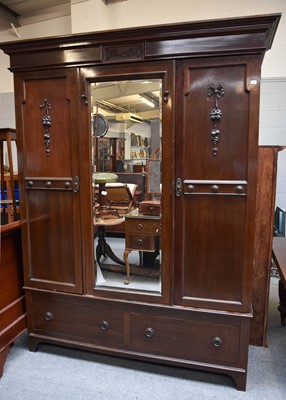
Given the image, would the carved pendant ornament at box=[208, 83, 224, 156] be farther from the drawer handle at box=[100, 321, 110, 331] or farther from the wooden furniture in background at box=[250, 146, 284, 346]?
the drawer handle at box=[100, 321, 110, 331]

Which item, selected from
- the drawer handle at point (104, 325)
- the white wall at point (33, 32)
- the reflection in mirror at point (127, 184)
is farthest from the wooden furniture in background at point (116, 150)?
the white wall at point (33, 32)

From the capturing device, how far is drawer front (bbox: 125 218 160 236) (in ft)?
6.30

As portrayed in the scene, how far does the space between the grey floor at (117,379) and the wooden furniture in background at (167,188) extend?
122mm

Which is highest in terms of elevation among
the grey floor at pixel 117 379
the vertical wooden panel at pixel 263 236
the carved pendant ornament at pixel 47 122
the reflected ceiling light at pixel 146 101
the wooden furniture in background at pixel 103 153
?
the reflected ceiling light at pixel 146 101

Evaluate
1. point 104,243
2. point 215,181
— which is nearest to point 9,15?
point 104,243

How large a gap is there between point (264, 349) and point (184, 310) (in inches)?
35.7

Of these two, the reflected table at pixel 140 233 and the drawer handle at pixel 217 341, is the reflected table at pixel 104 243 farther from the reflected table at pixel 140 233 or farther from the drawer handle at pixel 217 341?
the drawer handle at pixel 217 341

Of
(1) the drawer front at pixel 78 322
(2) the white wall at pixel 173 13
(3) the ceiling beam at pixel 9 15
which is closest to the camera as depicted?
(1) the drawer front at pixel 78 322

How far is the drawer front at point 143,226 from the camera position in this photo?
1920mm

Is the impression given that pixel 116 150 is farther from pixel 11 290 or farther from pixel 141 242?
pixel 11 290

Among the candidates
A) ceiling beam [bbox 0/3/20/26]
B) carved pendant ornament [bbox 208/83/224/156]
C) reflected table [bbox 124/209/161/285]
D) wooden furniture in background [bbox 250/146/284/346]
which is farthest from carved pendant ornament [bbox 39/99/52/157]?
ceiling beam [bbox 0/3/20/26]

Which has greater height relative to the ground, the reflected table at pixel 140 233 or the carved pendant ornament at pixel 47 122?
the carved pendant ornament at pixel 47 122

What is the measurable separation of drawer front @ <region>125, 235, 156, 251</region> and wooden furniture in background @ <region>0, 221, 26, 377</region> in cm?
84

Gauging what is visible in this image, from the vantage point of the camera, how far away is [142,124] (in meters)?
1.88
